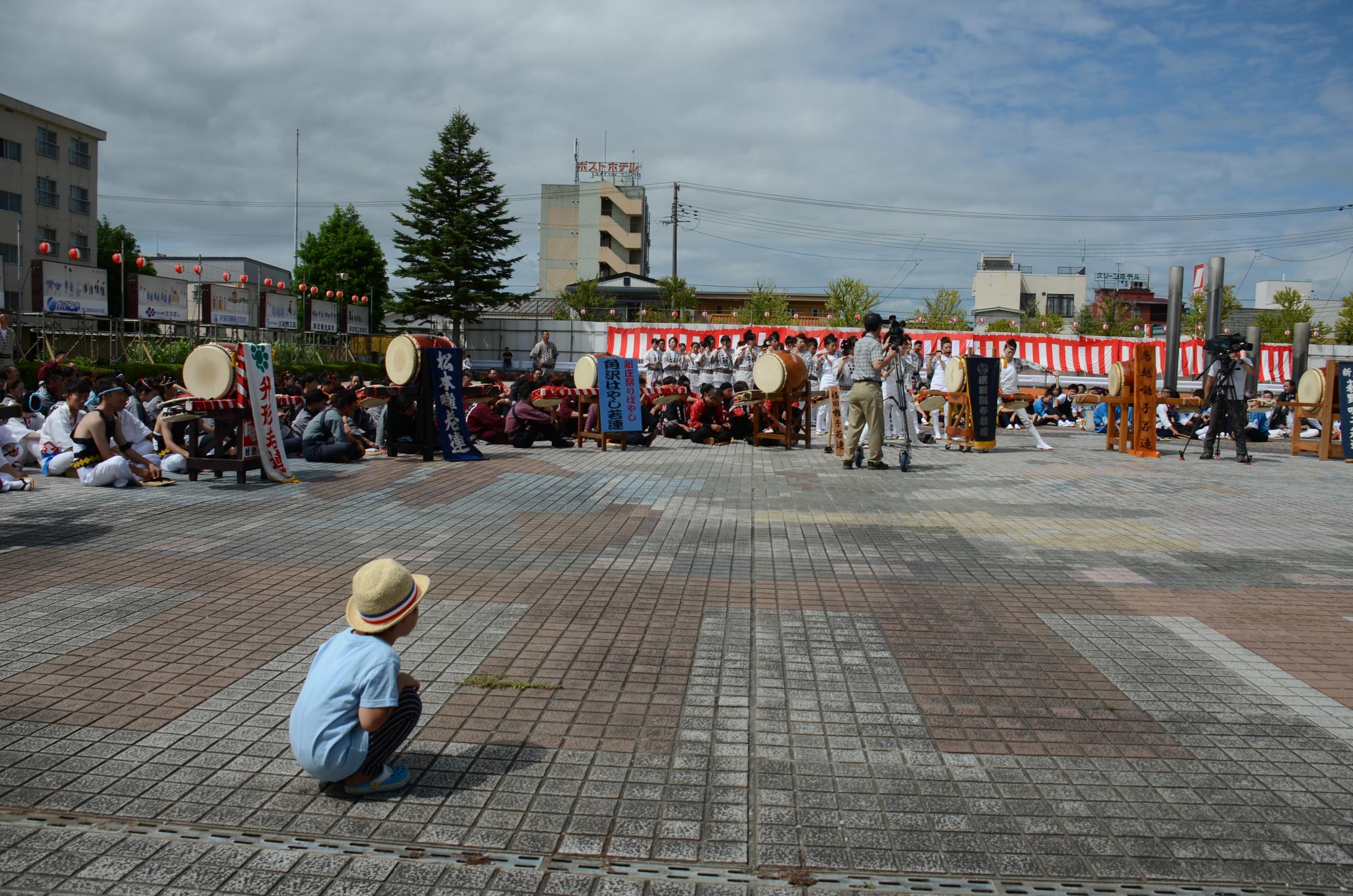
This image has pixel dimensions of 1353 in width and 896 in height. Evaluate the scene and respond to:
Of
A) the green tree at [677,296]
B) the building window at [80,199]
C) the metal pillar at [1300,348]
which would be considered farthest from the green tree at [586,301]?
the metal pillar at [1300,348]

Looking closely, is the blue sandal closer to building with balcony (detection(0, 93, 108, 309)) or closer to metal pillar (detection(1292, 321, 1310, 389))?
metal pillar (detection(1292, 321, 1310, 389))

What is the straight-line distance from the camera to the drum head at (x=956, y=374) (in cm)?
1727

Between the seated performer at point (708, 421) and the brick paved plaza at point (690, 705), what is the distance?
9474 millimetres

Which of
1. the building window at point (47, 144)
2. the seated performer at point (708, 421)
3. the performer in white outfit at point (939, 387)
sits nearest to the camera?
the seated performer at point (708, 421)

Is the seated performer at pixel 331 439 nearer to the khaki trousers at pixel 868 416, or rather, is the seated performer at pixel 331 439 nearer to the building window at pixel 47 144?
the khaki trousers at pixel 868 416

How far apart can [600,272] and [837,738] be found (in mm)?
80062

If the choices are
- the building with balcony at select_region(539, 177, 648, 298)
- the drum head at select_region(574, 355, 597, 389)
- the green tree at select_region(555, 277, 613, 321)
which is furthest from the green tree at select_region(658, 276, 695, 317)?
the drum head at select_region(574, 355, 597, 389)

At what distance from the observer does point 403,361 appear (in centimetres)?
1370

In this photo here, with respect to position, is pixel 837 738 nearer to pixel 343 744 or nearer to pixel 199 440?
pixel 343 744

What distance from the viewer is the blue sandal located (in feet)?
11.0

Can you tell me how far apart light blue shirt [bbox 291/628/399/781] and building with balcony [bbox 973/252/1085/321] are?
295 ft

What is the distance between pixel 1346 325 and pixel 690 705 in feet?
194

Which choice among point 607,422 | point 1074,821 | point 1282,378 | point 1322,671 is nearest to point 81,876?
point 1074,821

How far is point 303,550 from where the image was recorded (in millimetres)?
7375
